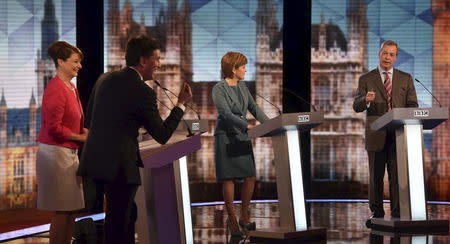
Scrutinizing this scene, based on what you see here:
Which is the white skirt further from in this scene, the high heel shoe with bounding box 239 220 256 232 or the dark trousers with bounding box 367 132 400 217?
the dark trousers with bounding box 367 132 400 217

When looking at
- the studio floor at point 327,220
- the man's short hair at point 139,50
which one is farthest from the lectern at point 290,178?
the man's short hair at point 139,50

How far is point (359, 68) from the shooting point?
857cm

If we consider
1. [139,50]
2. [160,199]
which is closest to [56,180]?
[160,199]

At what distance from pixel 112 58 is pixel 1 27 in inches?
50.6

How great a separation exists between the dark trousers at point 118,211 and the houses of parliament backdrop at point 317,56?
4607mm

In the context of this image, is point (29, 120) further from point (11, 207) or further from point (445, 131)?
point (445, 131)

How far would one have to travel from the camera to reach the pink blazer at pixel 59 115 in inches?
174

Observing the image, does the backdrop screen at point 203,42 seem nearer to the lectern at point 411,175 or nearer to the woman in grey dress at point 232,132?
the woman in grey dress at point 232,132

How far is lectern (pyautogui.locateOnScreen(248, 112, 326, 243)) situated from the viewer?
5496 mm

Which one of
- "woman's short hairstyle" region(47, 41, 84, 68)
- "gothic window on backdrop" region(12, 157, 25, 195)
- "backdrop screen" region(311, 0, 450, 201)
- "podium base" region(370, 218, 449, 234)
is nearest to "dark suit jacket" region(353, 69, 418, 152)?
"podium base" region(370, 218, 449, 234)

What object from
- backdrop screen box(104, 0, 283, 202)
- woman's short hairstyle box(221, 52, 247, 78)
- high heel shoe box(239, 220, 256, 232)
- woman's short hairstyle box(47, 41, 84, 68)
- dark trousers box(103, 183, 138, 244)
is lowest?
high heel shoe box(239, 220, 256, 232)

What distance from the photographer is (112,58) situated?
8188 mm

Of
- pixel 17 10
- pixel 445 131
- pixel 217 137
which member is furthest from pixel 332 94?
pixel 17 10

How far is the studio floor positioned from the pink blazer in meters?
1.53
